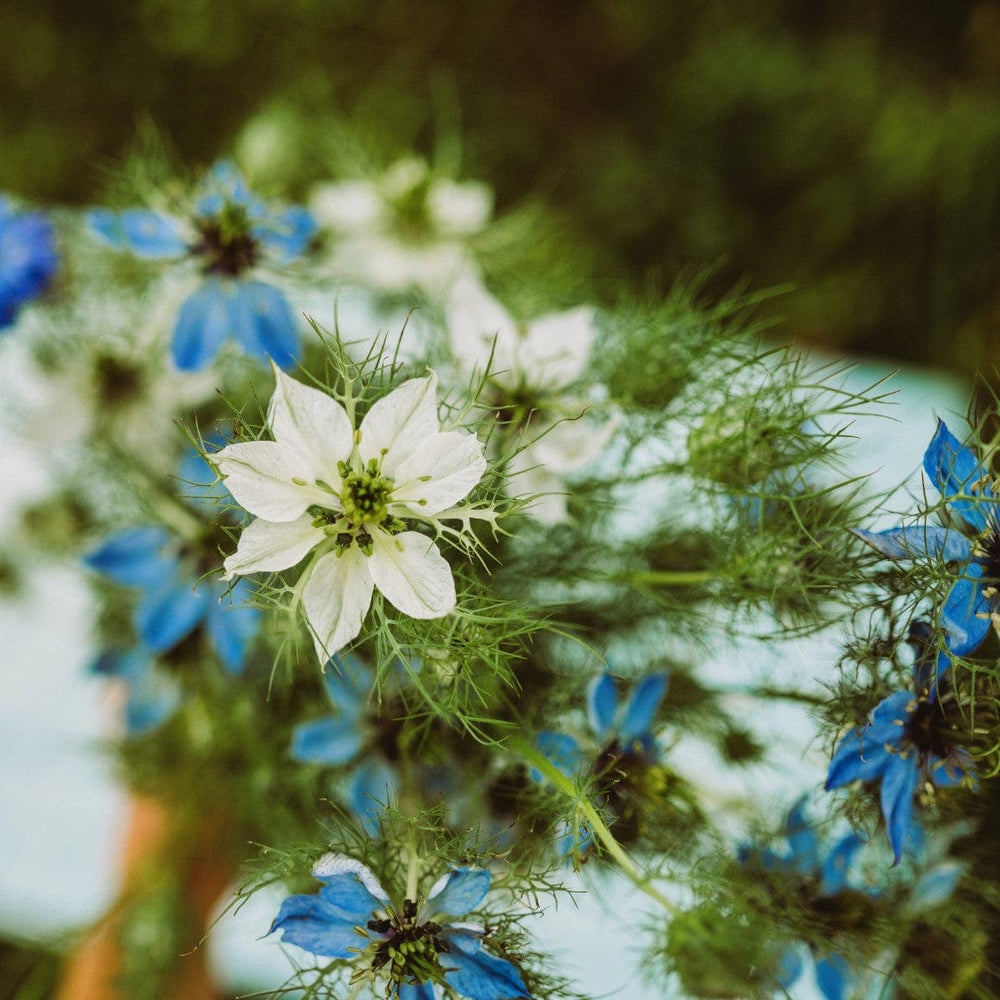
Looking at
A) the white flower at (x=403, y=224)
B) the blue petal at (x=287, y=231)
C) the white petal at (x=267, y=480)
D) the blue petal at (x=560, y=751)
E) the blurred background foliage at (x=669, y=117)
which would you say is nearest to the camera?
the white petal at (x=267, y=480)

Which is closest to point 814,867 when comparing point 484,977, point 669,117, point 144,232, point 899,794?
point 899,794

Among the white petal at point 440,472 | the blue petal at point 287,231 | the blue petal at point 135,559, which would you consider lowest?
the white petal at point 440,472

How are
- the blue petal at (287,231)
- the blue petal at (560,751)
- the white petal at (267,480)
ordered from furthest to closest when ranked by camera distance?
the blue petal at (287,231), the blue petal at (560,751), the white petal at (267,480)

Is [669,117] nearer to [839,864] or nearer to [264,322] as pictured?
[264,322]

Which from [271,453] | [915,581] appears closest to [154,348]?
[271,453]

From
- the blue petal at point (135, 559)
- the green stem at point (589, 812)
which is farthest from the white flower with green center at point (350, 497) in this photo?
the blue petal at point (135, 559)

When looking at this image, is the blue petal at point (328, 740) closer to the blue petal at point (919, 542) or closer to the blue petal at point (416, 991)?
the blue petal at point (416, 991)

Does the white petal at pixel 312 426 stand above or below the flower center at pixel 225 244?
below

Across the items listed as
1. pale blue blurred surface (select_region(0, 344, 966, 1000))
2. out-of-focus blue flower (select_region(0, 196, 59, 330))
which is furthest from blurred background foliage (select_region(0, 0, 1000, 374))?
out-of-focus blue flower (select_region(0, 196, 59, 330))
